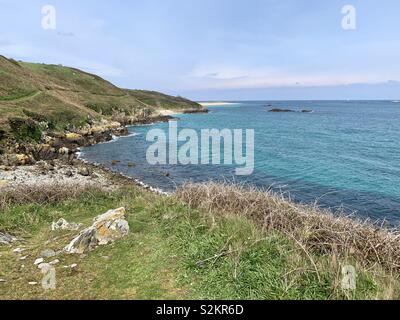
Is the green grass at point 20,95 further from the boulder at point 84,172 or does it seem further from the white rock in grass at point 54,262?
the white rock in grass at point 54,262

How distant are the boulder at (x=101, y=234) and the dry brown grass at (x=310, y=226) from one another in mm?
2422

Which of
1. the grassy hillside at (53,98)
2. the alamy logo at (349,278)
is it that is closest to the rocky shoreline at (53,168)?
the grassy hillside at (53,98)

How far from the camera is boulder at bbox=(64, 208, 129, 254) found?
9.17 m

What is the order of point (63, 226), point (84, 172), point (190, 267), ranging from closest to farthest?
1. point (190, 267)
2. point (63, 226)
3. point (84, 172)

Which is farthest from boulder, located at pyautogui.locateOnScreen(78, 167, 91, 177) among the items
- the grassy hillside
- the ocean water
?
the grassy hillside

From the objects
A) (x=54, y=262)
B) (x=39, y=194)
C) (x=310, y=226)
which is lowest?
(x=54, y=262)

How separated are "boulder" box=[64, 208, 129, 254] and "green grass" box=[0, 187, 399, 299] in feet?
0.95

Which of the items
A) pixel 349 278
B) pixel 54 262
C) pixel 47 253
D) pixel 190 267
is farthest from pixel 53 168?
pixel 349 278

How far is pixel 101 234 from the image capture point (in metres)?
9.58

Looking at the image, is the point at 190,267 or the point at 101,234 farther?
the point at 101,234

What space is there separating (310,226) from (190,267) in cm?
345

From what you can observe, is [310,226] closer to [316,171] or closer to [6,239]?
[6,239]

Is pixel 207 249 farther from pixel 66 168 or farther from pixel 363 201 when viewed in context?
pixel 66 168
